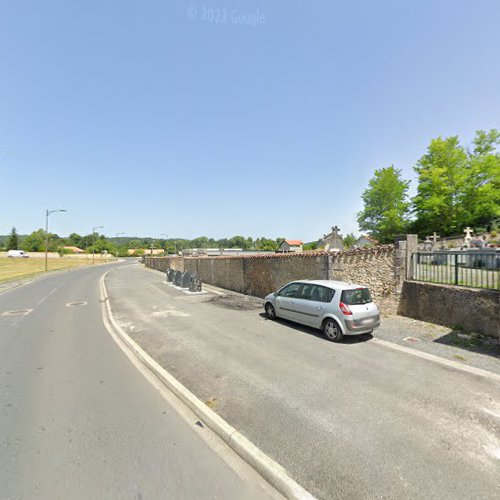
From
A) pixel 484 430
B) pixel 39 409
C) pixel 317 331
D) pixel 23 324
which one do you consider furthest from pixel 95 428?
pixel 23 324

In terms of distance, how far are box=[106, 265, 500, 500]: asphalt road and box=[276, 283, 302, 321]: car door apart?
3.36ft

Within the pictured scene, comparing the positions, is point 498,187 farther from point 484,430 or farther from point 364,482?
point 364,482

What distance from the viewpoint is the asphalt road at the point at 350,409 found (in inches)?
115

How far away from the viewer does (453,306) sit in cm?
847

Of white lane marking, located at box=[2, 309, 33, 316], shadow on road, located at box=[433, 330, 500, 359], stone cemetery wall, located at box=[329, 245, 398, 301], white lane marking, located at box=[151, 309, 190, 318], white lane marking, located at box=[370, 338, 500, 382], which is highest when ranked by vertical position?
stone cemetery wall, located at box=[329, 245, 398, 301]

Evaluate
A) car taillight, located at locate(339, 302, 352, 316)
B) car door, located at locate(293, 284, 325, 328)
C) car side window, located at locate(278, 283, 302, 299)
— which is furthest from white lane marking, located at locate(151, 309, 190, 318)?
car taillight, located at locate(339, 302, 352, 316)

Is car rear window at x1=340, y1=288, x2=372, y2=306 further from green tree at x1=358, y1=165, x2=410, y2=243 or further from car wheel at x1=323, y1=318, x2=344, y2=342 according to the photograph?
green tree at x1=358, y1=165, x2=410, y2=243

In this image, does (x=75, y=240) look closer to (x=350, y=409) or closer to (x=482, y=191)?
(x=482, y=191)

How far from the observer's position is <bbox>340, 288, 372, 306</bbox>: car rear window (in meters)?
7.41

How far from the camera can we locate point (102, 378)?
5.34m

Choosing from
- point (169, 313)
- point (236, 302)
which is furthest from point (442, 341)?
point (169, 313)

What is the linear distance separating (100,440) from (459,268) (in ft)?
35.1

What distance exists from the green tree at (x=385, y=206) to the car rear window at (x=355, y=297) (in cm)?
3045

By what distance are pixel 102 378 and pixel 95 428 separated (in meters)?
1.74
